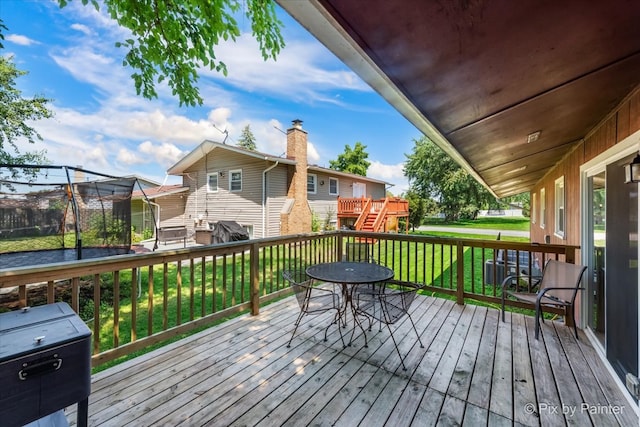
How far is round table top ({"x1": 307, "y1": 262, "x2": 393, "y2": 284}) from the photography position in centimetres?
288

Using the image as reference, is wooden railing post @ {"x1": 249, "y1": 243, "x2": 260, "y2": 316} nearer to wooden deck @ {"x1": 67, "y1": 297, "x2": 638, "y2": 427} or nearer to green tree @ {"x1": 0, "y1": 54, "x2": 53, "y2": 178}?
wooden deck @ {"x1": 67, "y1": 297, "x2": 638, "y2": 427}

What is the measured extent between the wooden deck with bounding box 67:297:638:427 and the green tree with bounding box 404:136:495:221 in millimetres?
23340

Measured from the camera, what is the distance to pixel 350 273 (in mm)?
3193

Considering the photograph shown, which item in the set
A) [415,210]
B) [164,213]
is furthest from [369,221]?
[164,213]

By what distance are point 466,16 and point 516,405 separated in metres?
2.60

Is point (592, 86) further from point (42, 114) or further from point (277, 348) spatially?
point (42, 114)

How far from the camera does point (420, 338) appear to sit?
121 inches

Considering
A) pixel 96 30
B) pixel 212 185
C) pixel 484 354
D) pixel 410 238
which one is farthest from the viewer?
pixel 212 185

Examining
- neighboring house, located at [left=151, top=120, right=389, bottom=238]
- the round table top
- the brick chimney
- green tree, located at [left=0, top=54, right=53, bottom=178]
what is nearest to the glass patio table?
the round table top

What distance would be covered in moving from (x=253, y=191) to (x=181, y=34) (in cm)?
870

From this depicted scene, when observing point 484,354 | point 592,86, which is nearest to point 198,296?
point 484,354

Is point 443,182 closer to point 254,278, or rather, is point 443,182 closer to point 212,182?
point 212,182

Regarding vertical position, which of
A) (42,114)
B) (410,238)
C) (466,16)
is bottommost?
(410,238)

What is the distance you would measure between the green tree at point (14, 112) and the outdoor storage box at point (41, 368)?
14.2 metres
